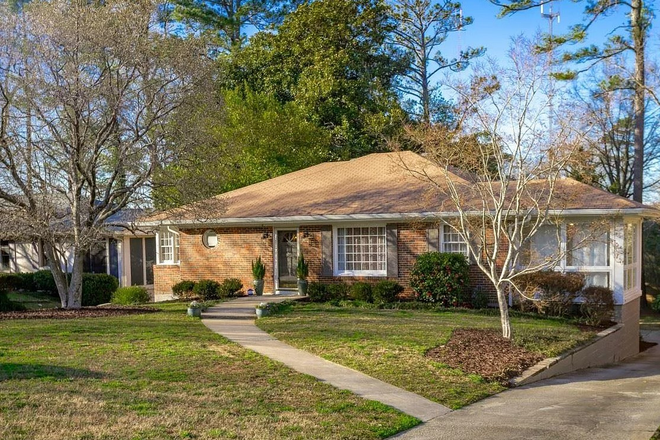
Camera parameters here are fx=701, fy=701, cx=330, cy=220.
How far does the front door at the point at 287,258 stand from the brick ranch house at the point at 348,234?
3 centimetres

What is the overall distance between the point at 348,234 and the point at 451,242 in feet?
9.92

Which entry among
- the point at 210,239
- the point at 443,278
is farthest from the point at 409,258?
the point at 210,239

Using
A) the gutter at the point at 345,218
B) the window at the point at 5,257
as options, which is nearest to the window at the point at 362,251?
the gutter at the point at 345,218

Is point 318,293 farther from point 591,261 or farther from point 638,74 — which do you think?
point 638,74

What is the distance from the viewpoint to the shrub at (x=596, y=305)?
17.3m

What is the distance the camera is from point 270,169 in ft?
95.4

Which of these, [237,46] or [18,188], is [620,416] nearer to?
[18,188]

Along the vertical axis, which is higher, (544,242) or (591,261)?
(544,242)

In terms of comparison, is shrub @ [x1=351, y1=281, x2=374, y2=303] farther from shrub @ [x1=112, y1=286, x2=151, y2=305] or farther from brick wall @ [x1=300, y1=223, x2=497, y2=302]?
shrub @ [x1=112, y1=286, x2=151, y2=305]

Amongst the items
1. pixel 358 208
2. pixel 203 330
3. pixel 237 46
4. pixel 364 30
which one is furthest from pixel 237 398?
pixel 237 46

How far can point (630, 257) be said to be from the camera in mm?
19188

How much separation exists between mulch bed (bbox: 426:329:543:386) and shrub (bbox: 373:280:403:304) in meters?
5.72

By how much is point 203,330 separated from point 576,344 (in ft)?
24.5

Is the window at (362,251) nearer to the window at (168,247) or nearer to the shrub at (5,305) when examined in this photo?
the window at (168,247)
